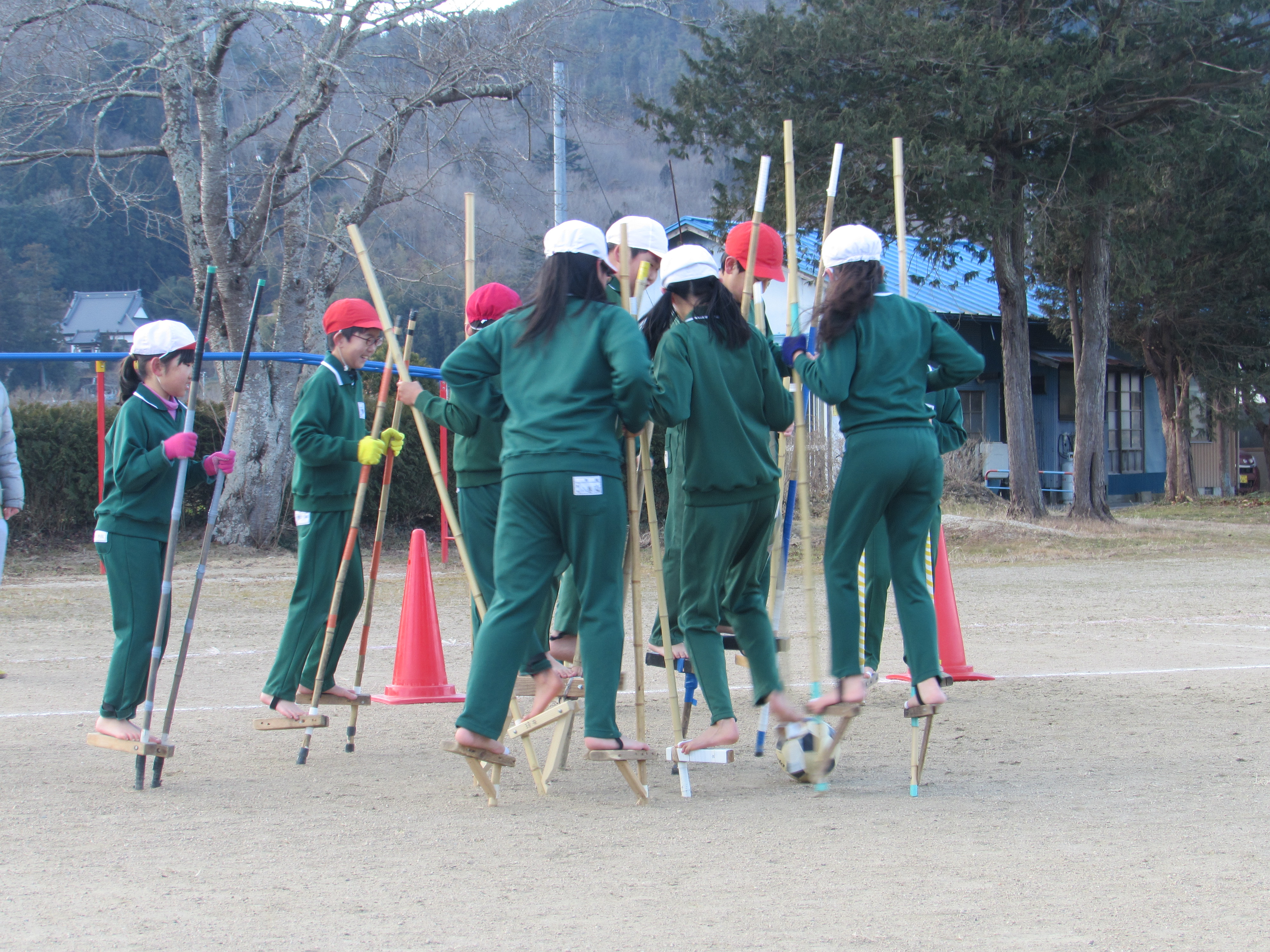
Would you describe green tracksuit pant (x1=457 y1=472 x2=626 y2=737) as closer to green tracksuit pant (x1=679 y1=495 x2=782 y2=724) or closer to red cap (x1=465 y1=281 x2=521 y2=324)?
green tracksuit pant (x1=679 y1=495 x2=782 y2=724)

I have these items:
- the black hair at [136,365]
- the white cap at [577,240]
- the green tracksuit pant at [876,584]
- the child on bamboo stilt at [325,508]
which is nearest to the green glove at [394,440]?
the child on bamboo stilt at [325,508]

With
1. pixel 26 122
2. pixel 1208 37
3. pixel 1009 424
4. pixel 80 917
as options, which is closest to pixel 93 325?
pixel 26 122

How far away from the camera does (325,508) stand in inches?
210

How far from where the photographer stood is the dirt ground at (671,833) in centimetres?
302

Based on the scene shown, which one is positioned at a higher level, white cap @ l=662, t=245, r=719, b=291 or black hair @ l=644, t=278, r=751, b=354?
white cap @ l=662, t=245, r=719, b=291

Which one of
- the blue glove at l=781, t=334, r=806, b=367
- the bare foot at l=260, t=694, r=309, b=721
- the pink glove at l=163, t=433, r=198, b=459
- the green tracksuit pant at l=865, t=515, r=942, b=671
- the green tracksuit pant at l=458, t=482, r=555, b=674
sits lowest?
the bare foot at l=260, t=694, r=309, b=721

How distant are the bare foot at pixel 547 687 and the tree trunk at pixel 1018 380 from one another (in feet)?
52.1

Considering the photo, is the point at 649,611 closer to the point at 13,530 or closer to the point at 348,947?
the point at 348,947

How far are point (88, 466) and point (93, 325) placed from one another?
922 inches

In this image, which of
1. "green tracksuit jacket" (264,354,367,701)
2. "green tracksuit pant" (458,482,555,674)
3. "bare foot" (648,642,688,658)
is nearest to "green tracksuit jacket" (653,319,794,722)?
"bare foot" (648,642,688,658)

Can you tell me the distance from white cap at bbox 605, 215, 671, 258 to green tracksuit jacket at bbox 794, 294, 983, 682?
97cm

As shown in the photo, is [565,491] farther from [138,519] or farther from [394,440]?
[138,519]

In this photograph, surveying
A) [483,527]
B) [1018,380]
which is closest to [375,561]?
[483,527]

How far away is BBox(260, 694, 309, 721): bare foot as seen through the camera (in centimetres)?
507
